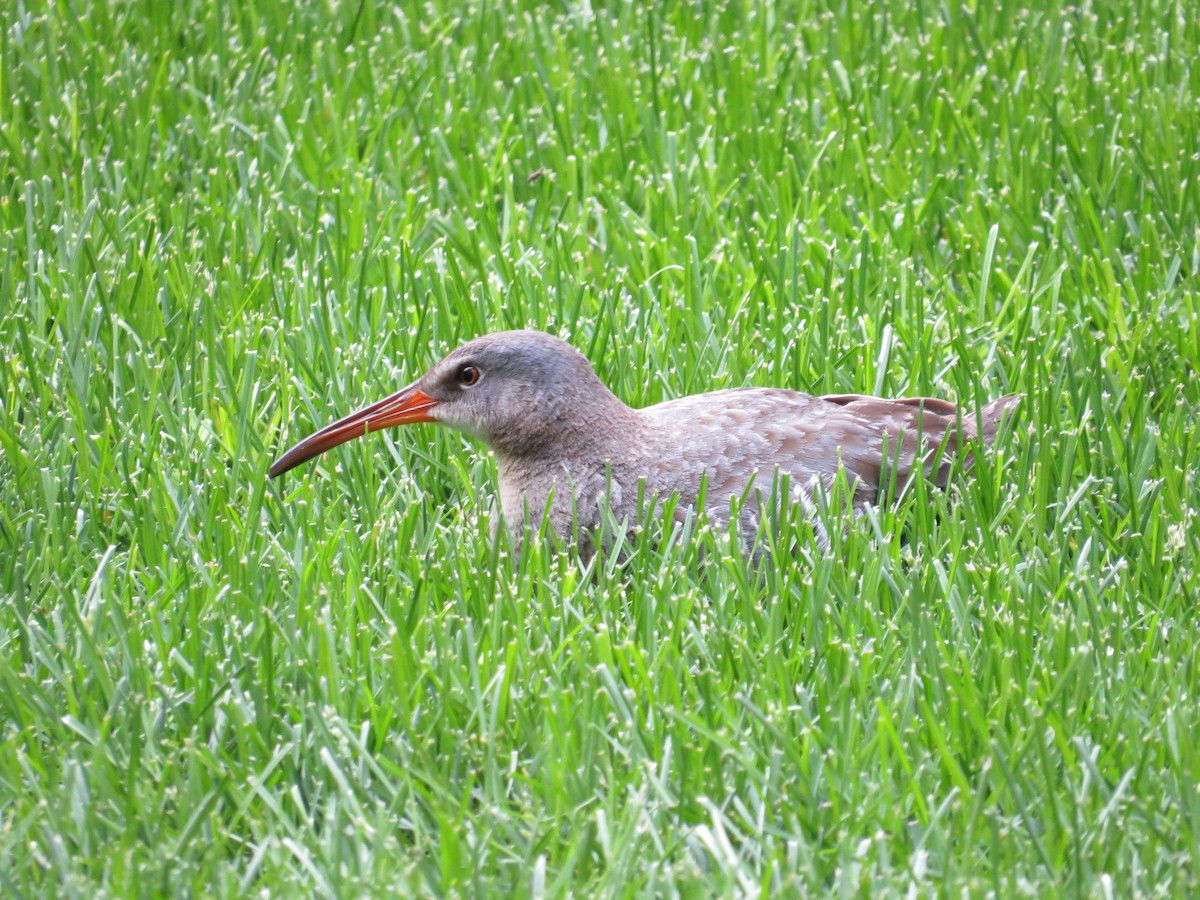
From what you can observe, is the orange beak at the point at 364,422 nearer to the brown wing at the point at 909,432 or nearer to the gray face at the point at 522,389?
the gray face at the point at 522,389

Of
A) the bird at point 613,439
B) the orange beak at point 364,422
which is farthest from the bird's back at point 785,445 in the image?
the orange beak at point 364,422

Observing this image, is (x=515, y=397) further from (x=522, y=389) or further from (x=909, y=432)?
(x=909, y=432)

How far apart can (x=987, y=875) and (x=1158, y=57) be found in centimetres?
475

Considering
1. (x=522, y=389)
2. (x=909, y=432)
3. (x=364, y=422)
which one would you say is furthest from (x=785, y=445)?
(x=364, y=422)

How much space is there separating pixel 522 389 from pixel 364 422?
44 centimetres

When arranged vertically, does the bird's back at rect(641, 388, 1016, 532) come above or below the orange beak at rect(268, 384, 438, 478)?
below

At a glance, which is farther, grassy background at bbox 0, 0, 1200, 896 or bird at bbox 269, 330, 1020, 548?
bird at bbox 269, 330, 1020, 548

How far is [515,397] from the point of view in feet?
13.5

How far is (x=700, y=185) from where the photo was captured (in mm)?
5785

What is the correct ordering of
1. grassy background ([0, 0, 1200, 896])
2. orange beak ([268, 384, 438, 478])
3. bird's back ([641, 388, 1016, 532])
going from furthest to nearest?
orange beak ([268, 384, 438, 478]), bird's back ([641, 388, 1016, 532]), grassy background ([0, 0, 1200, 896])

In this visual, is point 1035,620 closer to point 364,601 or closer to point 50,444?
point 364,601

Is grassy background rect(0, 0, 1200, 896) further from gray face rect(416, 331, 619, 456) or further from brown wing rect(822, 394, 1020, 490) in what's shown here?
gray face rect(416, 331, 619, 456)

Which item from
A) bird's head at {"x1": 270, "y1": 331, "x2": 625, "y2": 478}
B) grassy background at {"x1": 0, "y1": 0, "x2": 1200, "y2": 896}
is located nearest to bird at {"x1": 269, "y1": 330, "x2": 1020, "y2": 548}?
bird's head at {"x1": 270, "y1": 331, "x2": 625, "y2": 478}

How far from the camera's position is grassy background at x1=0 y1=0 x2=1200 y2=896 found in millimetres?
2924
